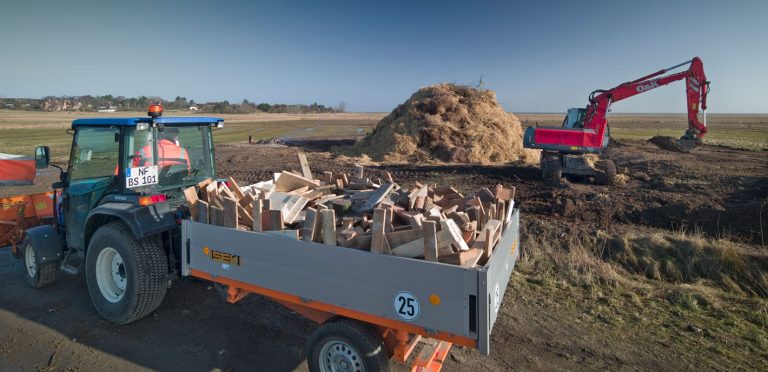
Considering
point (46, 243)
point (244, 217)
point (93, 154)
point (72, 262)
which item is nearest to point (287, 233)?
point (244, 217)

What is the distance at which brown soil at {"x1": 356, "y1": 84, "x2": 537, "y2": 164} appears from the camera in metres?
20.6

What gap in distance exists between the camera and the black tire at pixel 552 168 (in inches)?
564

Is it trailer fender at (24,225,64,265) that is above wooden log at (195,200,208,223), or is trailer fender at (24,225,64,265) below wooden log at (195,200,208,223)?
below

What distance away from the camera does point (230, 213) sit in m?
4.00

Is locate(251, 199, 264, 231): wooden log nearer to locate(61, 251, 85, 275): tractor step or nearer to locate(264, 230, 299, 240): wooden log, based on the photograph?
locate(264, 230, 299, 240): wooden log

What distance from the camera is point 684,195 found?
1160cm

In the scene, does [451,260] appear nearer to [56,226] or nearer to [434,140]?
[56,226]

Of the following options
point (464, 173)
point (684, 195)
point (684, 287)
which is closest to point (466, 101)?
point (464, 173)

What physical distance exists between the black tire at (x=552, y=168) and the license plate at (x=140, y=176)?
39.8 ft

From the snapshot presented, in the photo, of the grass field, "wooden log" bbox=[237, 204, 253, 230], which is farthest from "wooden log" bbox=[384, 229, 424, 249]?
the grass field

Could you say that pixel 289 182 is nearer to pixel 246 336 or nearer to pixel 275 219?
pixel 275 219

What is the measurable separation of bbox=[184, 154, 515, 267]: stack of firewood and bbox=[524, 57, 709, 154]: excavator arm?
1080 cm

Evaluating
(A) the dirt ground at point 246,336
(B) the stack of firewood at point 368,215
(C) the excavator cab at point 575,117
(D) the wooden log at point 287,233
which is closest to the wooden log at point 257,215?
(B) the stack of firewood at point 368,215

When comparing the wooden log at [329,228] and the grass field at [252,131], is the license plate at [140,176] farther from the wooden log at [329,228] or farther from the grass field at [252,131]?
the grass field at [252,131]
